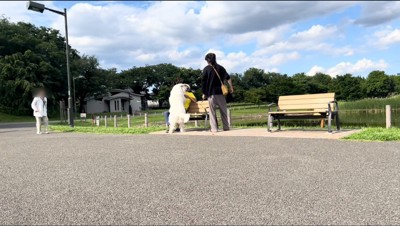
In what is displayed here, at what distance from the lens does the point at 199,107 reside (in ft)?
36.2

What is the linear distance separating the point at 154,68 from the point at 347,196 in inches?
3349

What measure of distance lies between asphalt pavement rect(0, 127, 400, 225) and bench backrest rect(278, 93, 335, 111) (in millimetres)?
1877

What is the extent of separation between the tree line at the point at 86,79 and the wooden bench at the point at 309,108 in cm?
752

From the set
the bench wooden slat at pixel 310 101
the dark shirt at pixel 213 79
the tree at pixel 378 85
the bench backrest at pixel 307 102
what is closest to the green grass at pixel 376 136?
the bench backrest at pixel 307 102

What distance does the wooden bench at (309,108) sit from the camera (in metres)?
8.57

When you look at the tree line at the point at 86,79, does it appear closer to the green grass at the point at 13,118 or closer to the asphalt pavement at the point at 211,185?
the green grass at the point at 13,118

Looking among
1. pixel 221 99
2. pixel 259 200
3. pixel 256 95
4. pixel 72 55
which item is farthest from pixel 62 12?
pixel 256 95

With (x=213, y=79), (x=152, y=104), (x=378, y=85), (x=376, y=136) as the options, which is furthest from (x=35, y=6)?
(x=378, y=85)

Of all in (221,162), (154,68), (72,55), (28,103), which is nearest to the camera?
(221,162)

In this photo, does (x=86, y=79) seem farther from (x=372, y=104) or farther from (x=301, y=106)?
(x=301, y=106)

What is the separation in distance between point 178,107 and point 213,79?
1.37 meters

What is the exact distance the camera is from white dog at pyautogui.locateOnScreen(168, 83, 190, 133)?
33.6 ft

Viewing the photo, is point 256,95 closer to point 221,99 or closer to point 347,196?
point 221,99

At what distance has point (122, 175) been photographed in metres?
5.06
